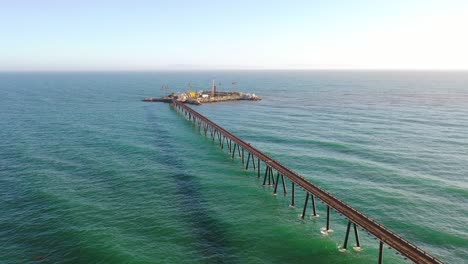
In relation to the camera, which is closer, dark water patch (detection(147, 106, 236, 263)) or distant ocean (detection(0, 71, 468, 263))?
dark water patch (detection(147, 106, 236, 263))

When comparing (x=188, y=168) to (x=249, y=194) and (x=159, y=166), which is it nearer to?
(x=159, y=166)

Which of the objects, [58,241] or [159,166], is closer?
[58,241]

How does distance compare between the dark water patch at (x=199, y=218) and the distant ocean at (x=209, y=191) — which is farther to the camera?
the distant ocean at (x=209, y=191)

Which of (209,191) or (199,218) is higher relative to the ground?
(209,191)

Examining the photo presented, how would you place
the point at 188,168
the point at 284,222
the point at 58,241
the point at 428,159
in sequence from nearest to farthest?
the point at 58,241 < the point at 284,222 < the point at 188,168 < the point at 428,159

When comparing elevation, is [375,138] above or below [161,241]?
above

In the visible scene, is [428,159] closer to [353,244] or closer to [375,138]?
[375,138]

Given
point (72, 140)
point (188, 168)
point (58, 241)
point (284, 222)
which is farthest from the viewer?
point (72, 140)

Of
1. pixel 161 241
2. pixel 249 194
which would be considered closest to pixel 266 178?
pixel 249 194
